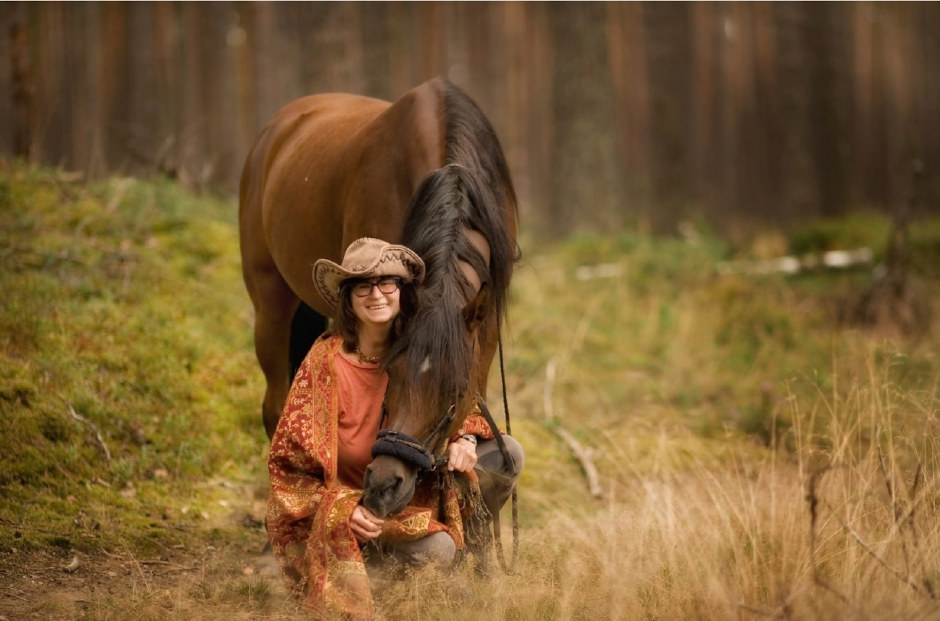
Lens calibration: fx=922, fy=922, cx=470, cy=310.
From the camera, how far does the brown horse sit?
2.80m

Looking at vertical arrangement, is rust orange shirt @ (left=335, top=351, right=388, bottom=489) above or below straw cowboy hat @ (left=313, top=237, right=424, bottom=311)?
below

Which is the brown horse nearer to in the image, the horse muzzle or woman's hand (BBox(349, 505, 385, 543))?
the horse muzzle

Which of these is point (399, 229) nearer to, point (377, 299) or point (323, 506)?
point (377, 299)

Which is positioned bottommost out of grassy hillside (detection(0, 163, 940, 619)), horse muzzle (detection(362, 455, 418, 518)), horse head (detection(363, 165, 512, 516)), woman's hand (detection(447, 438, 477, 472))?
grassy hillside (detection(0, 163, 940, 619))

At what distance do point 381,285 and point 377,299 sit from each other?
0.16 ft

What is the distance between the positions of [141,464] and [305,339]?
1034 millimetres

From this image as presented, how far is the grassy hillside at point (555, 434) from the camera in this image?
3.20 m

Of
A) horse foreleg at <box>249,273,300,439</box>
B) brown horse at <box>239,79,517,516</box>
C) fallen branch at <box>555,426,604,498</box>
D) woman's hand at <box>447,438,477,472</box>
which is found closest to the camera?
brown horse at <box>239,79,517,516</box>

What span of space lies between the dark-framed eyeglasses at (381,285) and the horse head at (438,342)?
0.10 m

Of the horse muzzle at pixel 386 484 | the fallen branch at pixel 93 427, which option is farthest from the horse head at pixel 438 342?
the fallen branch at pixel 93 427

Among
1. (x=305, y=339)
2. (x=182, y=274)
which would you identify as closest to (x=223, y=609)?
(x=305, y=339)

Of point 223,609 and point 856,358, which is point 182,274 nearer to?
point 223,609

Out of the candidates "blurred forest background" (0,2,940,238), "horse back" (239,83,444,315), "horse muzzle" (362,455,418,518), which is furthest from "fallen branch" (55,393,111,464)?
"blurred forest background" (0,2,940,238)

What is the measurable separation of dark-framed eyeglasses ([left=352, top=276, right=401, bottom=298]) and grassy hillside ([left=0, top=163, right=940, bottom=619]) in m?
0.53
